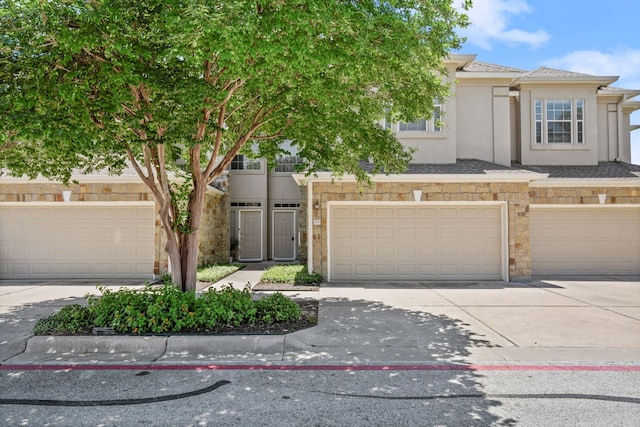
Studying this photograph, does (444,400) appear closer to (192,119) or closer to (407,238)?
(192,119)

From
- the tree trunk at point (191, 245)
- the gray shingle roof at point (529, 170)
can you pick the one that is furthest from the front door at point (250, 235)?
the tree trunk at point (191, 245)

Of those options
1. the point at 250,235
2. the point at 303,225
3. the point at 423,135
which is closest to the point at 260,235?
the point at 250,235

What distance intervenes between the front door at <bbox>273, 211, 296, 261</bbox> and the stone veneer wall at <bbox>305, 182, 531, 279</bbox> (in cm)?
626

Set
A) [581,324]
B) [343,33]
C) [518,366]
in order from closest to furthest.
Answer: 1. [518,366]
2. [343,33]
3. [581,324]

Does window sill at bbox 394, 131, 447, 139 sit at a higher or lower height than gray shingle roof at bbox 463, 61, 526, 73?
lower

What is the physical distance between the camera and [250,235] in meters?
19.4

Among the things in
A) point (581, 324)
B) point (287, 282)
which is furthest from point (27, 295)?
point (581, 324)

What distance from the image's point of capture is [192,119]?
24.0 ft

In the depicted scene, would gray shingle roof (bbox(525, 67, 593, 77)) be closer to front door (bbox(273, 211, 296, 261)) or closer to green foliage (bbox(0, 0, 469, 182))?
green foliage (bbox(0, 0, 469, 182))

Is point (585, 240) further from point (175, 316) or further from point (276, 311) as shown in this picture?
point (175, 316)

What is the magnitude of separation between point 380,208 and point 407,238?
3.99ft

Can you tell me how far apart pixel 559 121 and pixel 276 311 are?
13.6 meters

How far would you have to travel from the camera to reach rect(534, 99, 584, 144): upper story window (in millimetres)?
16047

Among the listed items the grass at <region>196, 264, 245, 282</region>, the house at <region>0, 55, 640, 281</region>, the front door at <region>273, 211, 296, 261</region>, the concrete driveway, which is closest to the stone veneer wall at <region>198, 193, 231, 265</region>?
the house at <region>0, 55, 640, 281</region>
